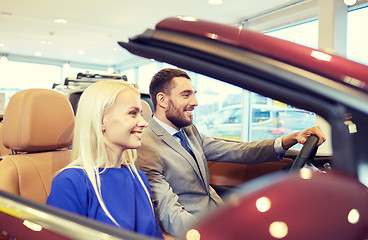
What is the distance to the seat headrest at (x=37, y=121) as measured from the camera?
154 cm

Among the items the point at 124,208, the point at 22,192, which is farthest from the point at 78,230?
the point at 22,192

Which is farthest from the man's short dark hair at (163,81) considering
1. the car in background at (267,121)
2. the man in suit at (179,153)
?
the car in background at (267,121)

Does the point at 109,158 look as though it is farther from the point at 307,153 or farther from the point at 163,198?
the point at 307,153

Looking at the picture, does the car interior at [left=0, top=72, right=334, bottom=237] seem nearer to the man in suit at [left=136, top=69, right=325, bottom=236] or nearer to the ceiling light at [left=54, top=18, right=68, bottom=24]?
the man in suit at [left=136, top=69, right=325, bottom=236]

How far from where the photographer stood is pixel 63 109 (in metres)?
1.69

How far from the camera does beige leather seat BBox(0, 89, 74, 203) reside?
58.6 inches

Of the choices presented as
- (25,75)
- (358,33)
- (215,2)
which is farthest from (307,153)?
(25,75)

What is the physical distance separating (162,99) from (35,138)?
665 mm

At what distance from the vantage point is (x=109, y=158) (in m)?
1.34

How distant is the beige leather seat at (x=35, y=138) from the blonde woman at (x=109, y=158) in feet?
1.10

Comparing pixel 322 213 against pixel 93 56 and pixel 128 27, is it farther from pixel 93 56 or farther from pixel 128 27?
pixel 93 56

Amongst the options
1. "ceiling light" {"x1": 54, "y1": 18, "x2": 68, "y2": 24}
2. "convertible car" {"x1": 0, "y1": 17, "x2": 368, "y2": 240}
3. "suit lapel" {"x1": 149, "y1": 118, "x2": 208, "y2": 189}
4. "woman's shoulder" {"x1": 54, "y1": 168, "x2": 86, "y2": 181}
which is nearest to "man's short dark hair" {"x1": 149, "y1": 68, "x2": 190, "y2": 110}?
"suit lapel" {"x1": 149, "y1": 118, "x2": 208, "y2": 189}

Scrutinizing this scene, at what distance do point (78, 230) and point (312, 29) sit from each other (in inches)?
231

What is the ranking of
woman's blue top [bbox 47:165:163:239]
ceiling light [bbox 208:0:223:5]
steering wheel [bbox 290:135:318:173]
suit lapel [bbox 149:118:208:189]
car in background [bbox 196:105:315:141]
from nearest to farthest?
car in background [bbox 196:105:315:141], woman's blue top [bbox 47:165:163:239], steering wheel [bbox 290:135:318:173], suit lapel [bbox 149:118:208:189], ceiling light [bbox 208:0:223:5]
